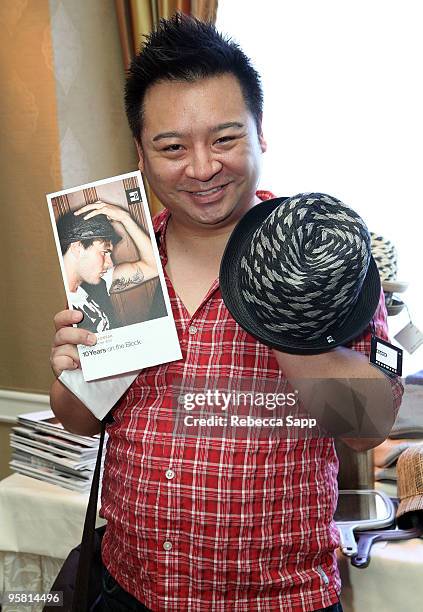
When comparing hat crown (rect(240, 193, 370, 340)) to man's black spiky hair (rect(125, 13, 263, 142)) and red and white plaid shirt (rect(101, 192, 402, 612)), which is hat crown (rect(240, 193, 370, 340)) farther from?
man's black spiky hair (rect(125, 13, 263, 142))

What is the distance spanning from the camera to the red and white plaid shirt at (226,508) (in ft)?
3.23

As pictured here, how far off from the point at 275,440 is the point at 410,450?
1.99 feet

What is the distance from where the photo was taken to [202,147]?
99cm

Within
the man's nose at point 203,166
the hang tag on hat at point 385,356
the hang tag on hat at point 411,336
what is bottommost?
the hang tag on hat at point 411,336

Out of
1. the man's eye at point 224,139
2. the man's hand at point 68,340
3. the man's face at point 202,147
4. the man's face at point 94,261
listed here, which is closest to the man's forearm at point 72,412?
the man's hand at point 68,340

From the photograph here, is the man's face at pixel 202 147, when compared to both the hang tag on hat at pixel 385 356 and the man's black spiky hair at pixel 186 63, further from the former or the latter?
the hang tag on hat at pixel 385 356

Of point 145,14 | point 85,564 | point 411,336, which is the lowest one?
point 85,564

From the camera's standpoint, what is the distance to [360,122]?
2.21 metres

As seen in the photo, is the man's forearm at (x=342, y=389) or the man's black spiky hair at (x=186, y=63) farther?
the man's black spiky hair at (x=186, y=63)

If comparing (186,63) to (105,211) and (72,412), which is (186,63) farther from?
(72,412)

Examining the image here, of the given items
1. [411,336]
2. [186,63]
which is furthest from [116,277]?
[411,336]

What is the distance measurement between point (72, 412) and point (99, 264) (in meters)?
0.27

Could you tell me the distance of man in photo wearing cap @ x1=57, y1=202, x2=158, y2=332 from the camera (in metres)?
1.03

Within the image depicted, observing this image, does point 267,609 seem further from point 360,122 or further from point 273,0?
point 273,0
